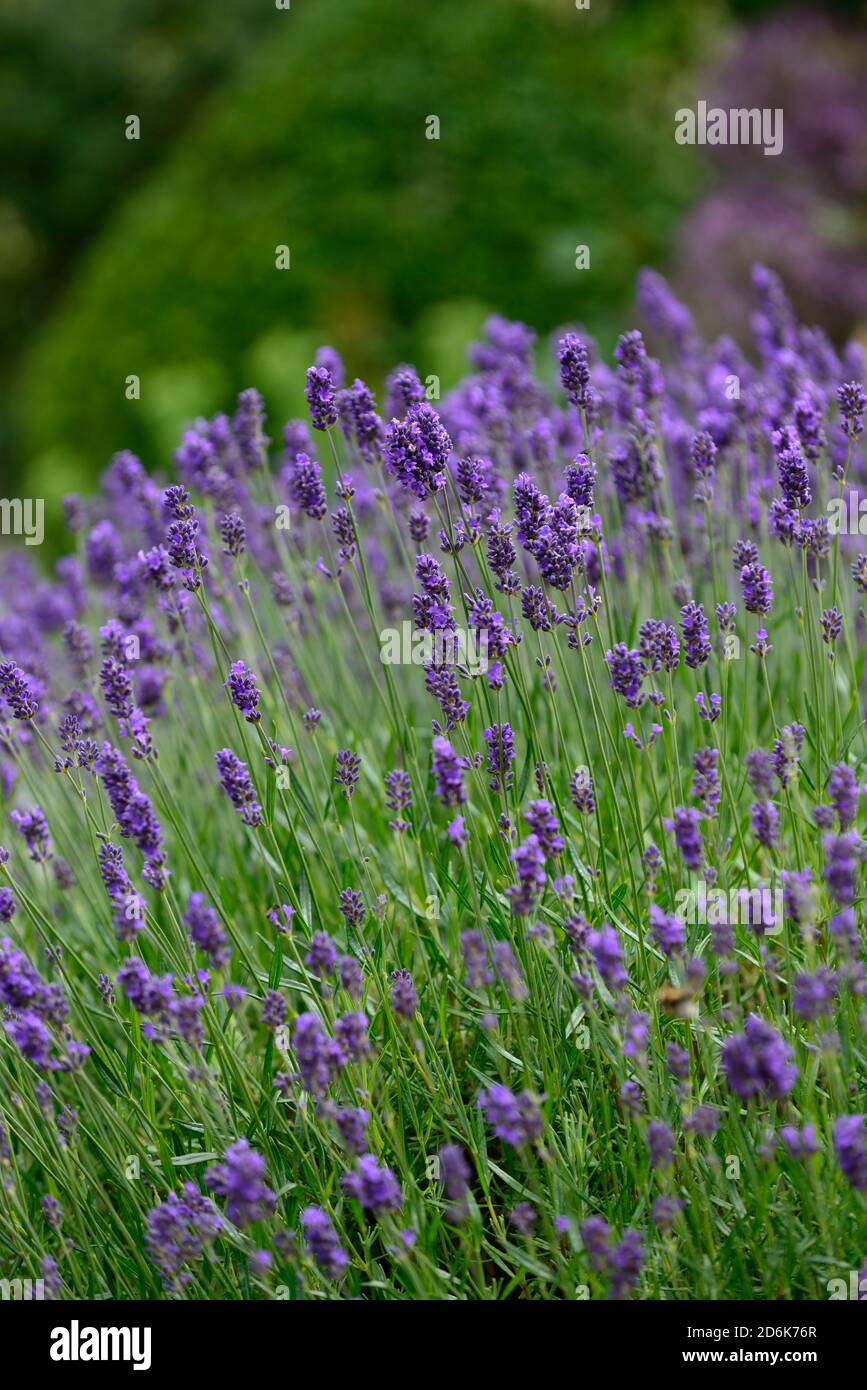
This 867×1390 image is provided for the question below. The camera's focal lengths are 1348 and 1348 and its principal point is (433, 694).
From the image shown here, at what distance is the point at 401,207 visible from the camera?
915cm

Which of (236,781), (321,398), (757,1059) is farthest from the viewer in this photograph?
(321,398)

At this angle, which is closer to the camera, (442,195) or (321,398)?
(321,398)

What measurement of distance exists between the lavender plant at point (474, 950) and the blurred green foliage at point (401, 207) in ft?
19.5

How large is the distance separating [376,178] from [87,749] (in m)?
7.71

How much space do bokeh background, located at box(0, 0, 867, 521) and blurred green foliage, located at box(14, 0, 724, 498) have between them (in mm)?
16

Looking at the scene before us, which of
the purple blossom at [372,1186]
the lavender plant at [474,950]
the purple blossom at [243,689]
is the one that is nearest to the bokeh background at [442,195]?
the lavender plant at [474,950]

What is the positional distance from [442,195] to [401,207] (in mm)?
289

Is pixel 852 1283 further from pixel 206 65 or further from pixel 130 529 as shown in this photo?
pixel 206 65

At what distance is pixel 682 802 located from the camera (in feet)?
8.92

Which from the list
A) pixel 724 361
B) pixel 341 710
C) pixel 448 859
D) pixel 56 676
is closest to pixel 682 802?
pixel 448 859

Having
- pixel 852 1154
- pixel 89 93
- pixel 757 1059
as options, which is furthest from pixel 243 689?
pixel 89 93

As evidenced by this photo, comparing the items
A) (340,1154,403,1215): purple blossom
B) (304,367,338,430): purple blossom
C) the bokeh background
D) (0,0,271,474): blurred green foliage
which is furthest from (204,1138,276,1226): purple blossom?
(0,0,271,474): blurred green foliage

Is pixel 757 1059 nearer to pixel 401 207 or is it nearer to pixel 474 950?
pixel 474 950

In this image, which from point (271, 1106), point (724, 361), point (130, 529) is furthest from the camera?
point (130, 529)
